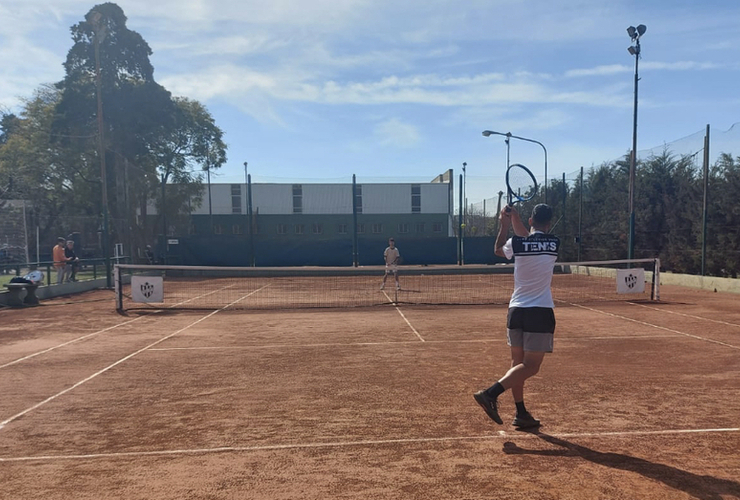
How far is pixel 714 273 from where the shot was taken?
1906cm

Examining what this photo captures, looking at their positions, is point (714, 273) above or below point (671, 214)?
below

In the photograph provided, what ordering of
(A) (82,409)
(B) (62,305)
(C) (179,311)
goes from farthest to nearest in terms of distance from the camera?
1. (B) (62,305)
2. (C) (179,311)
3. (A) (82,409)

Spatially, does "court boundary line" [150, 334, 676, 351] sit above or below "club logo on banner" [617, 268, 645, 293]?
below

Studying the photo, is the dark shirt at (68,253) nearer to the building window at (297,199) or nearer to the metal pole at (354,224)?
the metal pole at (354,224)

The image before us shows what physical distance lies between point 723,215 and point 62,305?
2173cm

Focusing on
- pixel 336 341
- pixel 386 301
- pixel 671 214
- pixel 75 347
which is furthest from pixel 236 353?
pixel 671 214

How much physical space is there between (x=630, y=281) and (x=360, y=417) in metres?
12.6

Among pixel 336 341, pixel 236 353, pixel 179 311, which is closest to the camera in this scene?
pixel 236 353

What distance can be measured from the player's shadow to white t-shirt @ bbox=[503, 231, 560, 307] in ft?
3.75

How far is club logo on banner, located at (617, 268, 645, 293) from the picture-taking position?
14953mm

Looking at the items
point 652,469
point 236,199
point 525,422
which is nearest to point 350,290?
point 525,422

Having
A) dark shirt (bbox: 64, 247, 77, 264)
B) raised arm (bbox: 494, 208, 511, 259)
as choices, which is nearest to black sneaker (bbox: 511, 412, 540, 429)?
raised arm (bbox: 494, 208, 511, 259)

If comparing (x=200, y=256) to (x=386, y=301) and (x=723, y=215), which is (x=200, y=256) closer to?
(x=386, y=301)

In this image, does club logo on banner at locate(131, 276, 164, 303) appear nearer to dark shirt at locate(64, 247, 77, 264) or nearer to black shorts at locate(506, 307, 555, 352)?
dark shirt at locate(64, 247, 77, 264)
